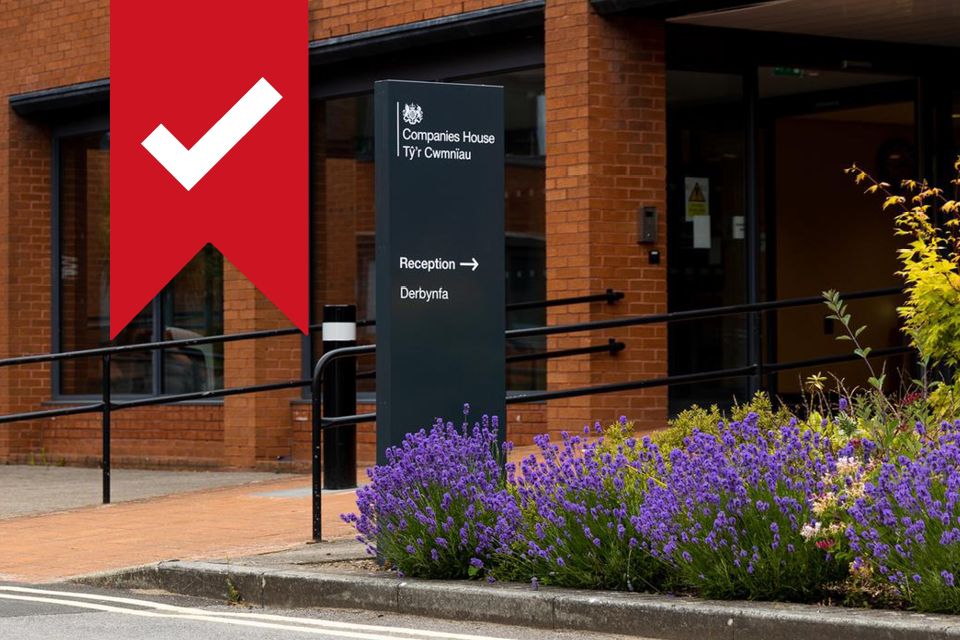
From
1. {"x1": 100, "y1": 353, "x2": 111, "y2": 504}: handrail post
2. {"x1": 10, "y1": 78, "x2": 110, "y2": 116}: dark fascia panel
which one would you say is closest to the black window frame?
{"x1": 10, "y1": 78, "x2": 110, "y2": 116}: dark fascia panel

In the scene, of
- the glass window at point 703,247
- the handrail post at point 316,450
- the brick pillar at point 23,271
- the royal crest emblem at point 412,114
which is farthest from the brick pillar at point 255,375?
the royal crest emblem at point 412,114

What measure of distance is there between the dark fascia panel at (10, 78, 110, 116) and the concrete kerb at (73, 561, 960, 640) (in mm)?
8887

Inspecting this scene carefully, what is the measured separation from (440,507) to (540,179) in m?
6.33

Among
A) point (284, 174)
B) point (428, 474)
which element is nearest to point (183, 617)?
point (428, 474)

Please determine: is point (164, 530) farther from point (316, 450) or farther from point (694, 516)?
point (694, 516)

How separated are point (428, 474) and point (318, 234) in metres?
7.82

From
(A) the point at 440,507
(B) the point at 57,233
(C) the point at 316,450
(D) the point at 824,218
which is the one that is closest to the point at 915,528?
(A) the point at 440,507

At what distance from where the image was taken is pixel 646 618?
6.92 m

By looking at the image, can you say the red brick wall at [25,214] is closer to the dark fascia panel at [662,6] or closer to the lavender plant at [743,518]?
the dark fascia panel at [662,6]

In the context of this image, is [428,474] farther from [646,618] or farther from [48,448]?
[48,448]

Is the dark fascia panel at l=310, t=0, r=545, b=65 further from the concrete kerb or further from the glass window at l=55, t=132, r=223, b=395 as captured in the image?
the concrete kerb

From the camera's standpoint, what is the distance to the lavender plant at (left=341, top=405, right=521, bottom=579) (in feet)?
25.9

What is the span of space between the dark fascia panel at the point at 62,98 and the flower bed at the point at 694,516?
9.42 metres

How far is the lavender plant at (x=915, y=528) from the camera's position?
6410 millimetres
